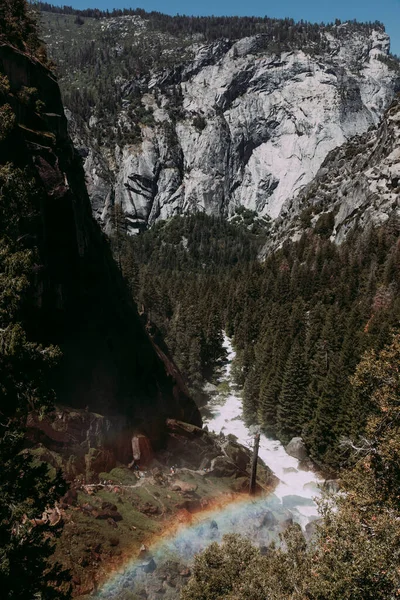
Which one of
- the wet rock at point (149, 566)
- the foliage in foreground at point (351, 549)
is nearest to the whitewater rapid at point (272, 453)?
the wet rock at point (149, 566)

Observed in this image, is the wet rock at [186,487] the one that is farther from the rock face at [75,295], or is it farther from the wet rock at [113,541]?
the wet rock at [113,541]

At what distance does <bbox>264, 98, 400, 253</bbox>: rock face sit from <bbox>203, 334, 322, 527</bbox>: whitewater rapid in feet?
222

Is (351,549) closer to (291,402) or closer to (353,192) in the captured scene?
(291,402)

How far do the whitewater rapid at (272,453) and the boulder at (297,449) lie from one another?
1.93 feet

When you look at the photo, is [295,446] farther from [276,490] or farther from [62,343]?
[62,343]

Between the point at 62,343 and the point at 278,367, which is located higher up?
the point at 62,343

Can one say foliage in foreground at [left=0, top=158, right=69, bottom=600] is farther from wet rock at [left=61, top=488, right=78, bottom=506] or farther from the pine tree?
the pine tree

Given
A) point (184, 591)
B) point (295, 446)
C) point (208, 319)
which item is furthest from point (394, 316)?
point (184, 591)

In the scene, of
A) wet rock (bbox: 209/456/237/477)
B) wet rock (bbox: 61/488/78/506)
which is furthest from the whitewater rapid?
wet rock (bbox: 61/488/78/506)

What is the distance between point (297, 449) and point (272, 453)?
12.8 ft

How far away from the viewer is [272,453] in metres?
53.9

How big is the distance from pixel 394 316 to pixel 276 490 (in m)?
32.2

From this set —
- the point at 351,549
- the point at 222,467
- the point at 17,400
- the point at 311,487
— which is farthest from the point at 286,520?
the point at 17,400

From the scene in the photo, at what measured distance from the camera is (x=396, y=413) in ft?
53.0
